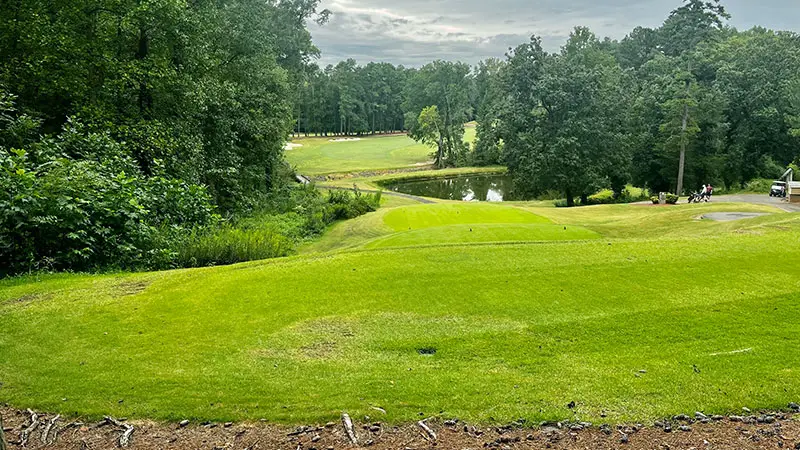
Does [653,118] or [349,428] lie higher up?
[653,118]

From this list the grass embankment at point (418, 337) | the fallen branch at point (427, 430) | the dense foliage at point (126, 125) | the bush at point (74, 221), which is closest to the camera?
the fallen branch at point (427, 430)

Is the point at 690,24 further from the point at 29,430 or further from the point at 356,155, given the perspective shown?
the point at 29,430

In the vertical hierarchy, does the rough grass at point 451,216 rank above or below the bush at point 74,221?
below

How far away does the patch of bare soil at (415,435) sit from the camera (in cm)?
448

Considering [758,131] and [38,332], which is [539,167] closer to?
[758,131]

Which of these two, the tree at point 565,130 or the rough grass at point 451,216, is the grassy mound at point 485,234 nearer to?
the rough grass at point 451,216

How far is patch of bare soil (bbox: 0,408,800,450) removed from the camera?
4.48 meters

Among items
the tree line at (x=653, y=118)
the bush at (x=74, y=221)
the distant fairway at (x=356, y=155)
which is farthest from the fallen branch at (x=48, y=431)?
the distant fairway at (x=356, y=155)

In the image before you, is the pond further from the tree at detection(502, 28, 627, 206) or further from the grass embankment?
the grass embankment

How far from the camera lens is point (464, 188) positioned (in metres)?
61.2

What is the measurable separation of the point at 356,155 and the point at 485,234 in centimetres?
6357

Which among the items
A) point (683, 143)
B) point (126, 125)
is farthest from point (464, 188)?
point (126, 125)

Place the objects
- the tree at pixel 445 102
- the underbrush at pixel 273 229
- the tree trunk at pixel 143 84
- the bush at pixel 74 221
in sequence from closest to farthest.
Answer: the bush at pixel 74 221, the underbrush at pixel 273 229, the tree trunk at pixel 143 84, the tree at pixel 445 102

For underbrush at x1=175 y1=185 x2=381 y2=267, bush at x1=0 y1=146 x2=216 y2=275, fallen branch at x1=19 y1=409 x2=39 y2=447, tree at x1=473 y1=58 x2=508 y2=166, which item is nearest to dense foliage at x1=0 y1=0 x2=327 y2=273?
bush at x1=0 y1=146 x2=216 y2=275
